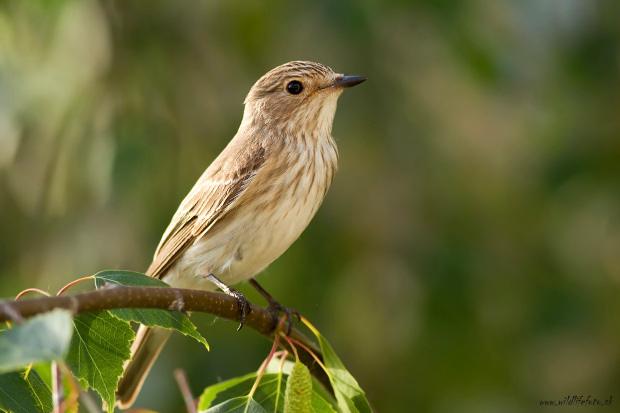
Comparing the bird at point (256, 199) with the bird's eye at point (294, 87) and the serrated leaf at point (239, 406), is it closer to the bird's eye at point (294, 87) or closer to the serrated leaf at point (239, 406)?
the bird's eye at point (294, 87)

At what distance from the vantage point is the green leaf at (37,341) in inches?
55.1

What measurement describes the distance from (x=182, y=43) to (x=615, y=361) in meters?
3.89

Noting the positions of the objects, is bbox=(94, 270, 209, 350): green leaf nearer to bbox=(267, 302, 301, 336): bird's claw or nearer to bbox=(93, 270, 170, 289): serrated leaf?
bbox=(93, 270, 170, 289): serrated leaf

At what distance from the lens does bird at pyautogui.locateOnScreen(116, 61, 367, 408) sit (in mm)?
3756

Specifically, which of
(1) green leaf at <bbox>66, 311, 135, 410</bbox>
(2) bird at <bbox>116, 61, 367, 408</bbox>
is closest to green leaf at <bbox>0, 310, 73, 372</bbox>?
(1) green leaf at <bbox>66, 311, 135, 410</bbox>

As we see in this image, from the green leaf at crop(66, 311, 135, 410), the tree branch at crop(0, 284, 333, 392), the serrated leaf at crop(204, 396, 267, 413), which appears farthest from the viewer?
the serrated leaf at crop(204, 396, 267, 413)

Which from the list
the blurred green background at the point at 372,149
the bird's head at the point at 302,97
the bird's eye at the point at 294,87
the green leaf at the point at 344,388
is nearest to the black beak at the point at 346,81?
the bird's head at the point at 302,97

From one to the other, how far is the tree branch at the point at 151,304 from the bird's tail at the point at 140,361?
1007mm

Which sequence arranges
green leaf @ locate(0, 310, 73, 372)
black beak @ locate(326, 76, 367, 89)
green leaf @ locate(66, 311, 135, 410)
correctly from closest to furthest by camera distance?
→ green leaf @ locate(0, 310, 73, 372) < green leaf @ locate(66, 311, 135, 410) < black beak @ locate(326, 76, 367, 89)

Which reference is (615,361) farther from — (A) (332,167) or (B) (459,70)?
(A) (332,167)

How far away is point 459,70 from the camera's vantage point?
17.9ft

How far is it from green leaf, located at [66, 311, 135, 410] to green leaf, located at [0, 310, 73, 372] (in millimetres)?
859

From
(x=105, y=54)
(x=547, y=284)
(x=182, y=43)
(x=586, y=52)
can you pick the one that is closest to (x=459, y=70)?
(x=586, y=52)

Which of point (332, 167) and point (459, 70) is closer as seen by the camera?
point (332, 167)
